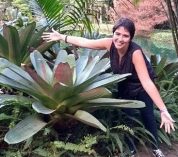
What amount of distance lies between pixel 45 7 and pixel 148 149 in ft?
7.55

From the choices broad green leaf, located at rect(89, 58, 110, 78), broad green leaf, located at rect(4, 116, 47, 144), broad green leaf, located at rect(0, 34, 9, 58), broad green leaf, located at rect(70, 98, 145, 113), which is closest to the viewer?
broad green leaf, located at rect(4, 116, 47, 144)

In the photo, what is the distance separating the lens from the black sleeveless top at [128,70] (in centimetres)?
356

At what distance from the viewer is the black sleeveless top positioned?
3559 millimetres

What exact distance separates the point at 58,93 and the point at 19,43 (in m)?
1.12

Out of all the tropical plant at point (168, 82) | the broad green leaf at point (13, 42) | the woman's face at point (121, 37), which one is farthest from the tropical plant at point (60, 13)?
the woman's face at point (121, 37)

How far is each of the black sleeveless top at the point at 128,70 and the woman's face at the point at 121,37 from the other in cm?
9

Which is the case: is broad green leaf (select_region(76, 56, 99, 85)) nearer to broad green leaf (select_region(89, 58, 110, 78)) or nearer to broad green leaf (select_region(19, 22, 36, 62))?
broad green leaf (select_region(89, 58, 110, 78))

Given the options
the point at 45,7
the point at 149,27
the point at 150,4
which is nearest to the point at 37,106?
the point at 45,7

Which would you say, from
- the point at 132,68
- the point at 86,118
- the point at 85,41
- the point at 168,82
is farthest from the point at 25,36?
the point at 168,82

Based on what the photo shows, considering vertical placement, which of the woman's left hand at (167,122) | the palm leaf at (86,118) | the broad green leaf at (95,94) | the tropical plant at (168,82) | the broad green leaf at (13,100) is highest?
the broad green leaf at (13,100)

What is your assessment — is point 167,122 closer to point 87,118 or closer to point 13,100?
point 87,118

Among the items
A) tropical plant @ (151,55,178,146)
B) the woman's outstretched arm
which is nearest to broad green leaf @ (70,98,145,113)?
the woman's outstretched arm

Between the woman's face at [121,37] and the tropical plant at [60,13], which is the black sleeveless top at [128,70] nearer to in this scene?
the woman's face at [121,37]

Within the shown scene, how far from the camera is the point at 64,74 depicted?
3223 mm
